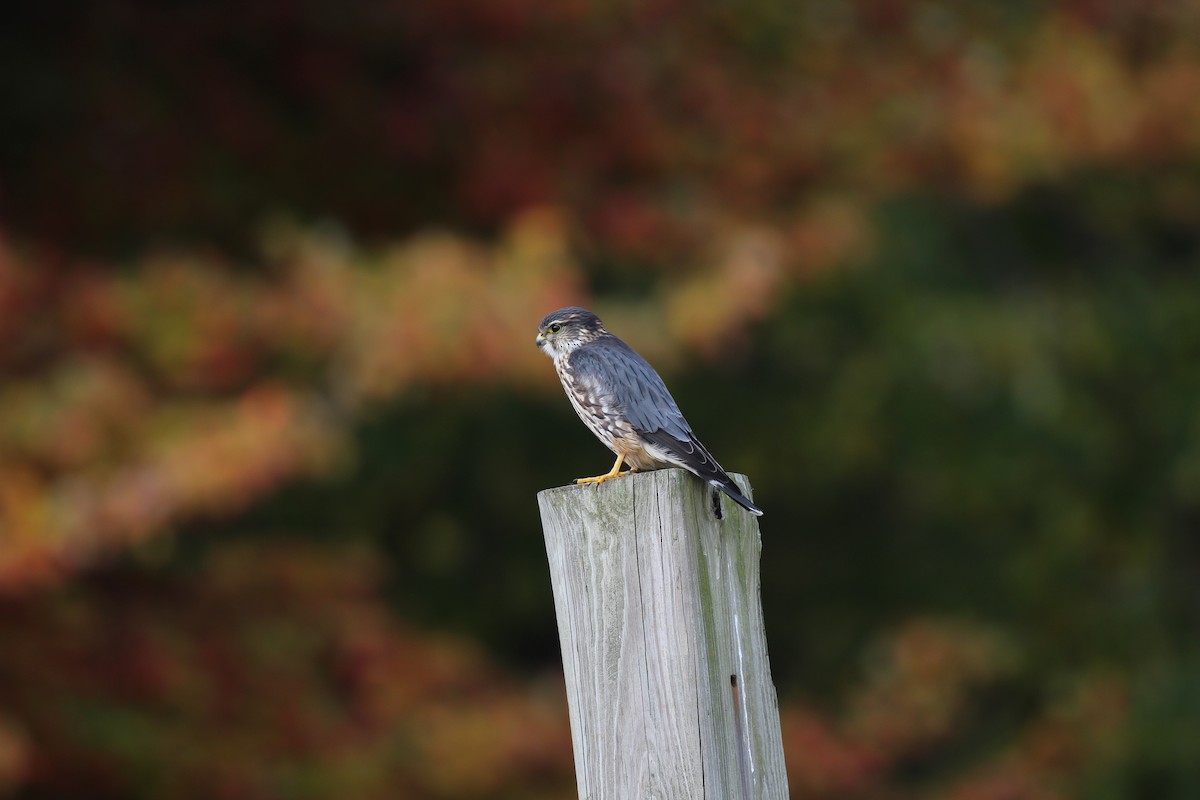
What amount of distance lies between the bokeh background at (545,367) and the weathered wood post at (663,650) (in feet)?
11.1

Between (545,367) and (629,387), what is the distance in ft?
9.17

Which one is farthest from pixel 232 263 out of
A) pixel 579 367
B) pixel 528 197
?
pixel 579 367

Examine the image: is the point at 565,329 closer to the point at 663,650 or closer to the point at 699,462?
the point at 699,462

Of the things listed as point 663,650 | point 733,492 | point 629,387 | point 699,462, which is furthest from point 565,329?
point 663,650

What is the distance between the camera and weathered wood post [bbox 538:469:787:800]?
217 centimetres

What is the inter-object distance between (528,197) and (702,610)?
4992 mm

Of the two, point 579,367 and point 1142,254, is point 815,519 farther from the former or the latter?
point 579,367

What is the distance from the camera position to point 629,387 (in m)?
3.17

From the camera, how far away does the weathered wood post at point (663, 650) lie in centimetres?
217

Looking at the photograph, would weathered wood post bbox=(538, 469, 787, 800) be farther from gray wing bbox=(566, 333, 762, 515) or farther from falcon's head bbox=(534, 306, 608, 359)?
falcon's head bbox=(534, 306, 608, 359)

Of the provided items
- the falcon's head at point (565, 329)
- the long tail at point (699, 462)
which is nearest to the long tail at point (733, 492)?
the long tail at point (699, 462)

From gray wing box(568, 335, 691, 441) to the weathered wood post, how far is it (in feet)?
2.09

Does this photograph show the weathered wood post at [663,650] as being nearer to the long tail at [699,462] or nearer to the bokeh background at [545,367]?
the long tail at [699,462]

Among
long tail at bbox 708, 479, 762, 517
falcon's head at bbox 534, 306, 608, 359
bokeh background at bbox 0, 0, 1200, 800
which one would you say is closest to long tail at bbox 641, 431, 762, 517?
long tail at bbox 708, 479, 762, 517
